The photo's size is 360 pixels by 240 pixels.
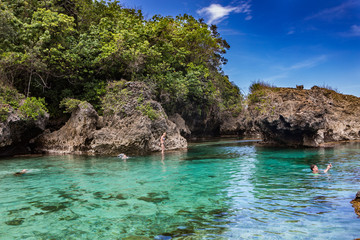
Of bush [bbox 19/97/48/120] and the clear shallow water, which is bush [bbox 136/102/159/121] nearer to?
bush [bbox 19/97/48/120]

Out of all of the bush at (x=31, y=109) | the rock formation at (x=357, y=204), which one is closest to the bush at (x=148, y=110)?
the bush at (x=31, y=109)

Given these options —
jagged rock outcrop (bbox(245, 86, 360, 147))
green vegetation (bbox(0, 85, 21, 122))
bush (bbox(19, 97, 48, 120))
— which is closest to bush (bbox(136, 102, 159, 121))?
bush (bbox(19, 97, 48, 120))

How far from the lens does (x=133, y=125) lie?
1683cm

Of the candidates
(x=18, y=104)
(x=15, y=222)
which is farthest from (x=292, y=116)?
(x=18, y=104)

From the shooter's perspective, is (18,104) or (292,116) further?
(292,116)

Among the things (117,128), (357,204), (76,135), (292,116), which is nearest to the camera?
(357,204)

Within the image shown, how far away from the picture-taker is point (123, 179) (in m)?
9.33

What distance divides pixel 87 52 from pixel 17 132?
718 cm

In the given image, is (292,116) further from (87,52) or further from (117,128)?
(87,52)

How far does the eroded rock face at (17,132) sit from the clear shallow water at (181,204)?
5452 millimetres

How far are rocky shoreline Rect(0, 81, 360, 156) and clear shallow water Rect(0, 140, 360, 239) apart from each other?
5922 mm

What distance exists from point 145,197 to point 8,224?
3030 millimetres

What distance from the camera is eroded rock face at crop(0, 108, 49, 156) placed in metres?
15.1

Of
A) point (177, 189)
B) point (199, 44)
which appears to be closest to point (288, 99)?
point (199, 44)
